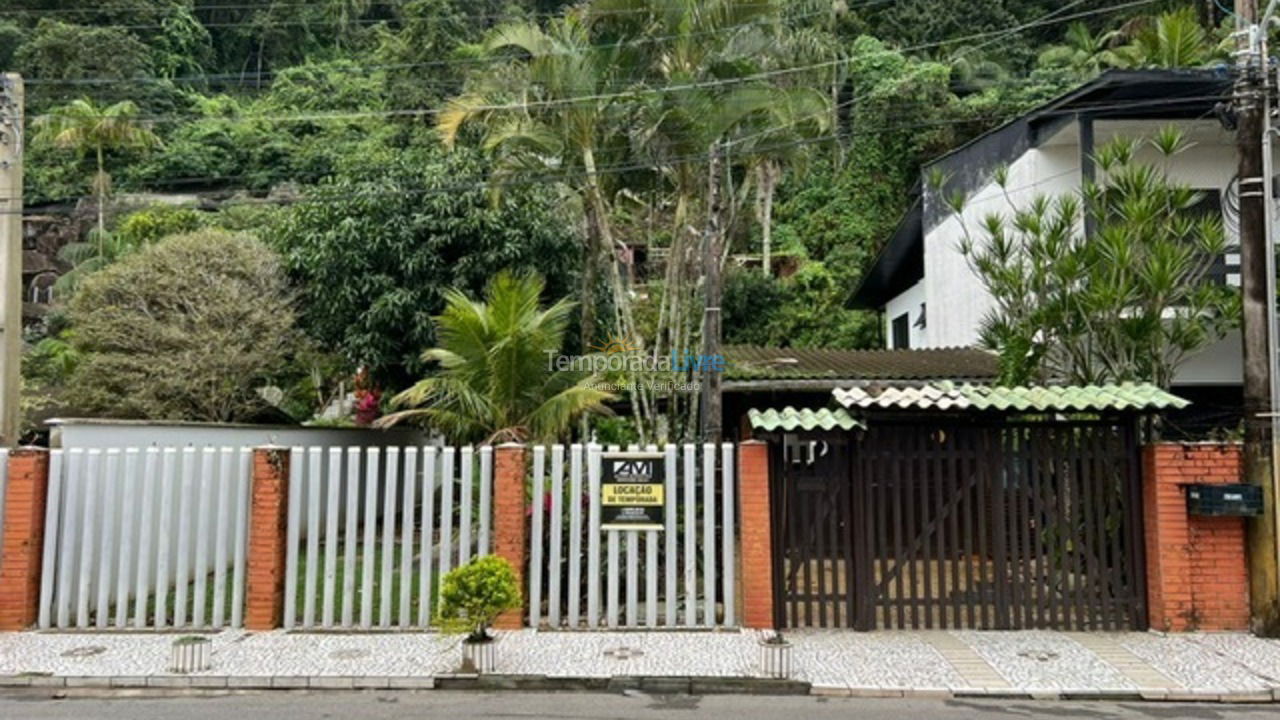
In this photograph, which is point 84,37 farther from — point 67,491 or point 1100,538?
point 1100,538

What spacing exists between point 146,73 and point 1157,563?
49.2 meters

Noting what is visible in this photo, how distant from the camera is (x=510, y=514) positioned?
7.56 m

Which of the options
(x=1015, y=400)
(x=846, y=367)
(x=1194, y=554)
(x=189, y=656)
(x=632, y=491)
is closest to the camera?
(x=189, y=656)

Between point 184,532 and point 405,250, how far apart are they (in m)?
7.59

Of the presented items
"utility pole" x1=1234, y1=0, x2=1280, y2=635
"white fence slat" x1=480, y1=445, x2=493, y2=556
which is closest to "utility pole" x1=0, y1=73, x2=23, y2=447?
"white fence slat" x1=480, y1=445, x2=493, y2=556

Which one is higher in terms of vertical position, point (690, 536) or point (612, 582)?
point (690, 536)

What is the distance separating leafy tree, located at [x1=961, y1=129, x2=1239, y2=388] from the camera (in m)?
9.09

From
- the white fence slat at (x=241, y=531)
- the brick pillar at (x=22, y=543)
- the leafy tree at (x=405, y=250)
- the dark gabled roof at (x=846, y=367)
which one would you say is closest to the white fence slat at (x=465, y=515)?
the white fence slat at (x=241, y=531)

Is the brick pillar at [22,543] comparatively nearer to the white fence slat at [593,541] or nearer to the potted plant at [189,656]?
the potted plant at [189,656]

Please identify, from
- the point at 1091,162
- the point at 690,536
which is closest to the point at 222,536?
the point at 690,536

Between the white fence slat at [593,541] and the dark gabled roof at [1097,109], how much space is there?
7652mm

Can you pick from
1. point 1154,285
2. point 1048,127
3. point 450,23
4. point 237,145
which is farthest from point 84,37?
point 1154,285

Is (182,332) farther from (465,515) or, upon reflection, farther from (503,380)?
(465,515)

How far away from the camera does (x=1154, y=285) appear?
29.3 ft
